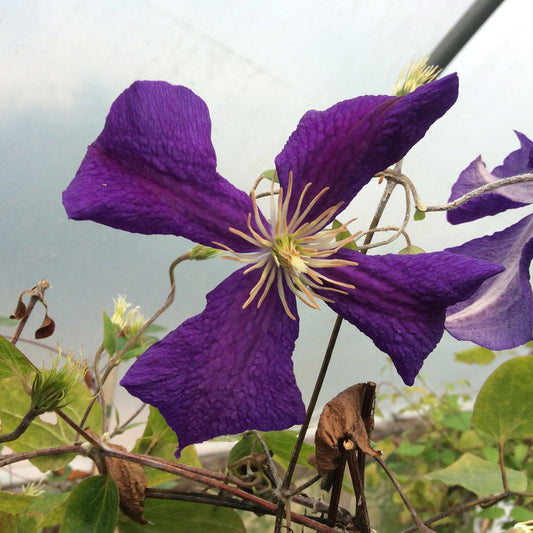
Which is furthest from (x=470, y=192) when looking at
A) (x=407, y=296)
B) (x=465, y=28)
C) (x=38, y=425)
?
(x=465, y=28)

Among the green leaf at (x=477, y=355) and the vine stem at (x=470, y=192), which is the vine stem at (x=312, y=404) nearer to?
the vine stem at (x=470, y=192)

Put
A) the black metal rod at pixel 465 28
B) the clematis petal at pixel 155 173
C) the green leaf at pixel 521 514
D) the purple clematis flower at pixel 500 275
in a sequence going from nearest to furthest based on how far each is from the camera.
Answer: the clematis petal at pixel 155 173 → the purple clematis flower at pixel 500 275 → the green leaf at pixel 521 514 → the black metal rod at pixel 465 28

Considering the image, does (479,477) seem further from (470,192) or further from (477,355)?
(477,355)

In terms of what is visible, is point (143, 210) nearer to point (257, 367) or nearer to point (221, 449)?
point (257, 367)

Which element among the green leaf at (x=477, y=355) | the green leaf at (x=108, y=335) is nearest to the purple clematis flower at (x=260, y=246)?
the green leaf at (x=108, y=335)

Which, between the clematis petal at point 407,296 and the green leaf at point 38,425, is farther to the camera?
the green leaf at point 38,425
